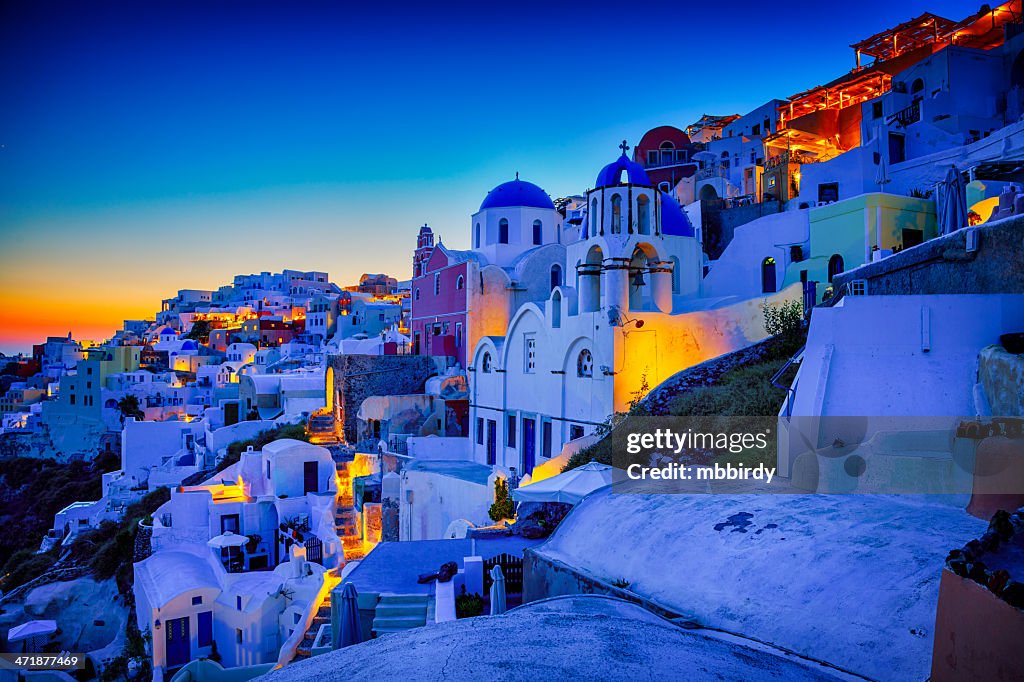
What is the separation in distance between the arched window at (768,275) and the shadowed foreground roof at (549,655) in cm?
1811

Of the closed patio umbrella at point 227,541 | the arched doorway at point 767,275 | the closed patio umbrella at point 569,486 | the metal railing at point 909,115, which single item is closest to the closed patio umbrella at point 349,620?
the closed patio umbrella at point 569,486

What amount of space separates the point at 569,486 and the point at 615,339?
5379mm

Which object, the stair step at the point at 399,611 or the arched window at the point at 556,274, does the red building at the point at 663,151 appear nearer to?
the arched window at the point at 556,274

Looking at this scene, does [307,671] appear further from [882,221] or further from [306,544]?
[306,544]

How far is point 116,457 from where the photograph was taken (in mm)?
43906

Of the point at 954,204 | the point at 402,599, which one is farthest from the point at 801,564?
the point at 954,204

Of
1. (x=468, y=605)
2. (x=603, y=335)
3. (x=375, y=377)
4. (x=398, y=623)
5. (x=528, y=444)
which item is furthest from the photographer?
(x=375, y=377)

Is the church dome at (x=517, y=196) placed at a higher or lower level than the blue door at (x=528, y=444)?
higher

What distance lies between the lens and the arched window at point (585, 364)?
16578 mm

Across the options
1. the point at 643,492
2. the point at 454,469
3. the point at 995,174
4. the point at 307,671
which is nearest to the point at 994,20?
the point at 995,174

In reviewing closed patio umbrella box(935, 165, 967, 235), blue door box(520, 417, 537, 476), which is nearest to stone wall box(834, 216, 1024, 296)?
closed patio umbrella box(935, 165, 967, 235)

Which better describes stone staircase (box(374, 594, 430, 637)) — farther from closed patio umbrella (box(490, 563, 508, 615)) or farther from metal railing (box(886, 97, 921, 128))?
metal railing (box(886, 97, 921, 128))

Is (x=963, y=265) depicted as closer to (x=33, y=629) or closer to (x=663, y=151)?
(x=33, y=629)

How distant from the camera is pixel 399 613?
8.45 meters
